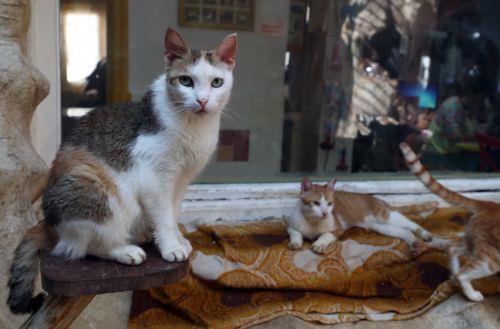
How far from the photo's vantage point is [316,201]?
222cm

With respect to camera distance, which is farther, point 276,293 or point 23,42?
point 276,293

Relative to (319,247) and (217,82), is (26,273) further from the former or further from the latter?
(319,247)

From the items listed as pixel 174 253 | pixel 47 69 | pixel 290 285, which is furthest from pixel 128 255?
pixel 47 69

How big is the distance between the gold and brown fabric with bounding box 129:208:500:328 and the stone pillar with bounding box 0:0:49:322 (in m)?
0.52

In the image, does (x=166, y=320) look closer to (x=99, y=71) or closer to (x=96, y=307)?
(x=96, y=307)

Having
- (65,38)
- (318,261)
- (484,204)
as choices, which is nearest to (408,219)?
(484,204)

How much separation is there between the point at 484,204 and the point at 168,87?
4.68 ft

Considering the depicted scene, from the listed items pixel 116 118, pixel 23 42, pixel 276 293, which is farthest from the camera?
pixel 276 293

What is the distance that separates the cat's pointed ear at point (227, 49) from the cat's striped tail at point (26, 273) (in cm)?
76

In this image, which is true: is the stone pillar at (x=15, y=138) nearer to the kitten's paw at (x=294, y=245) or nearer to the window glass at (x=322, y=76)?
the window glass at (x=322, y=76)

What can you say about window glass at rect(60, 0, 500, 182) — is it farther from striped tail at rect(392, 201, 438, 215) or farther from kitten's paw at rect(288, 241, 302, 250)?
kitten's paw at rect(288, 241, 302, 250)

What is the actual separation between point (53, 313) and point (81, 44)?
1439 millimetres

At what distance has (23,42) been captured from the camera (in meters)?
1.91

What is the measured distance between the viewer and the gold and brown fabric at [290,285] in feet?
6.55
